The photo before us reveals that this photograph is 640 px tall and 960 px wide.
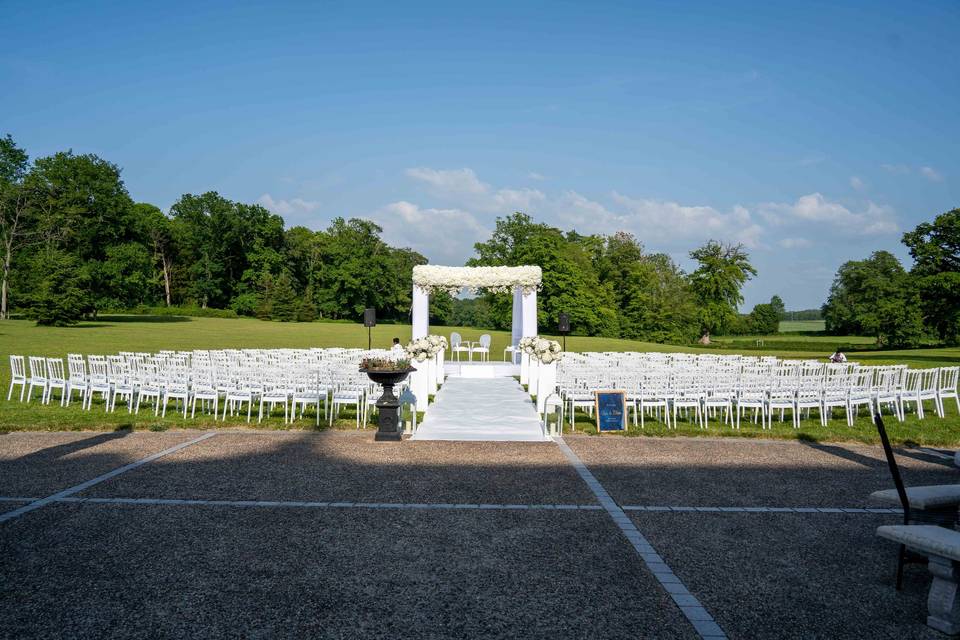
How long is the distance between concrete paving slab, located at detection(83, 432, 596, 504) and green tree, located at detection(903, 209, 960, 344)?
3577cm

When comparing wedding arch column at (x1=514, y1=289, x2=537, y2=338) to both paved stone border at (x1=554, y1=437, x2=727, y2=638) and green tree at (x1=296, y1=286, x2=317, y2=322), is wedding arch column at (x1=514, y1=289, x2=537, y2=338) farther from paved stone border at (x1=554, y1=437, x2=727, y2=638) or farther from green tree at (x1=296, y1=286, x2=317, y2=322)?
green tree at (x1=296, y1=286, x2=317, y2=322)

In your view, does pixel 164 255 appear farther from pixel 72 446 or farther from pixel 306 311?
pixel 72 446

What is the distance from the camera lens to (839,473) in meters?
8.12

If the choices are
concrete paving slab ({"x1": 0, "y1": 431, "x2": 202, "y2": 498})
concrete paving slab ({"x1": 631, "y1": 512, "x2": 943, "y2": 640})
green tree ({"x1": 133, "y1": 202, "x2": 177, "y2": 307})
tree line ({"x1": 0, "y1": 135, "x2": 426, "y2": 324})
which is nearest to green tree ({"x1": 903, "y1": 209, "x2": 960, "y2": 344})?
concrete paving slab ({"x1": 631, "y1": 512, "x2": 943, "y2": 640})

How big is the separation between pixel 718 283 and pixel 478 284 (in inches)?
1731

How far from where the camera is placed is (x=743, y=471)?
8.17m

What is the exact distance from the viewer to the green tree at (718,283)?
5919 cm

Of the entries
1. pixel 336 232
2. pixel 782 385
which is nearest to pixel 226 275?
pixel 336 232

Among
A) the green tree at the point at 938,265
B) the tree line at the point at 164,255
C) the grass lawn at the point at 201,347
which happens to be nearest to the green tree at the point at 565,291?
the grass lawn at the point at 201,347

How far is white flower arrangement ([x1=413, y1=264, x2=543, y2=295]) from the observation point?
21.5 m

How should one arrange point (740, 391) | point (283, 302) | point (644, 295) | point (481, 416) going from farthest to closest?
point (283, 302) → point (644, 295) → point (481, 416) → point (740, 391)

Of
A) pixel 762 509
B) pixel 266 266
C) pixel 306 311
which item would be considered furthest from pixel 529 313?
pixel 266 266

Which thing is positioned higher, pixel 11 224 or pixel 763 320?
pixel 11 224

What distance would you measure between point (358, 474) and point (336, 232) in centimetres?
7545
